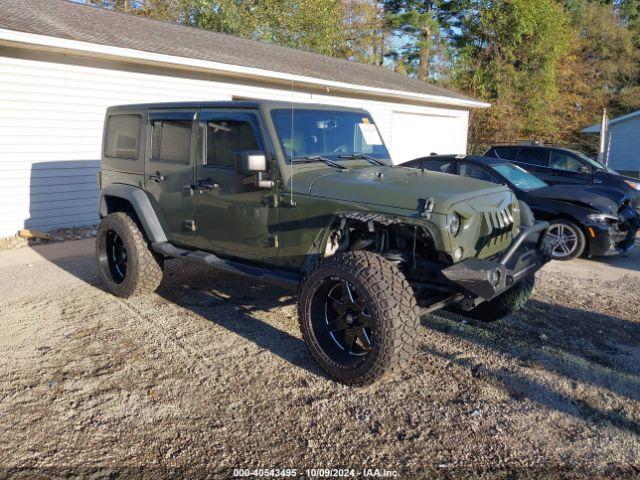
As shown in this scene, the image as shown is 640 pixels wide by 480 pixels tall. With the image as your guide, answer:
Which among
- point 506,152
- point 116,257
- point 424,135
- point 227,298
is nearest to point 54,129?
point 116,257

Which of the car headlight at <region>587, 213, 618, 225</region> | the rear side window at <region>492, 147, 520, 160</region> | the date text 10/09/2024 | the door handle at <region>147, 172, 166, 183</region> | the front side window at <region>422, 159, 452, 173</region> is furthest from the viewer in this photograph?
the rear side window at <region>492, 147, 520, 160</region>

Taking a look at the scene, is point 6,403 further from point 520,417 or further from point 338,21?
point 338,21

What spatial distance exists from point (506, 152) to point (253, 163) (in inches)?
362

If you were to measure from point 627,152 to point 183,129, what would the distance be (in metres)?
27.4

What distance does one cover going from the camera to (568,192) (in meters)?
7.79

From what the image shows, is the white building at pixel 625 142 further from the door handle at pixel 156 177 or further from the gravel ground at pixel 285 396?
the door handle at pixel 156 177

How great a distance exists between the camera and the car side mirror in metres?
4.04

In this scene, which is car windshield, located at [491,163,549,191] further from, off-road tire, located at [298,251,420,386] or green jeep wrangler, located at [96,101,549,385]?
off-road tire, located at [298,251,420,386]

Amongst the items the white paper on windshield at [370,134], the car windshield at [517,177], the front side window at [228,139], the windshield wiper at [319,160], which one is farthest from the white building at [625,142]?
the front side window at [228,139]

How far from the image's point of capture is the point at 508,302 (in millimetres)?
4742

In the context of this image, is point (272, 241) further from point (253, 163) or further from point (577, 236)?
point (577, 236)

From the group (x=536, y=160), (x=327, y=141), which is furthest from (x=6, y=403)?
(x=536, y=160)

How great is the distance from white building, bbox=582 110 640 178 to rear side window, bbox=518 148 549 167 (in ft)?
56.4

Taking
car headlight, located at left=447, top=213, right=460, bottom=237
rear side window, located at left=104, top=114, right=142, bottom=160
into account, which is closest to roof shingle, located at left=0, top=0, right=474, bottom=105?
rear side window, located at left=104, top=114, right=142, bottom=160
